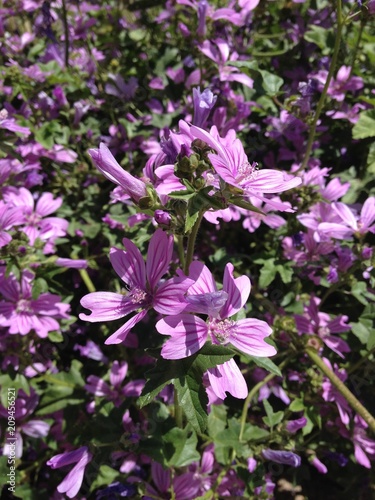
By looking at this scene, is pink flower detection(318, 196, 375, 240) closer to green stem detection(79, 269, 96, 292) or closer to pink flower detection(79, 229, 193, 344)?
pink flower detection(79, 229, 193, 344)

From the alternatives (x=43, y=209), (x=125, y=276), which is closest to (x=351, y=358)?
(x=125, y=276)

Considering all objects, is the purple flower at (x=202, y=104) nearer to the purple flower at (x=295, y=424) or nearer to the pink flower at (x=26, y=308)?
the pink flower at (x=26, y=308)

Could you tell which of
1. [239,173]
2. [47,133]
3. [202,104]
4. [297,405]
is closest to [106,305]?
[239,173]

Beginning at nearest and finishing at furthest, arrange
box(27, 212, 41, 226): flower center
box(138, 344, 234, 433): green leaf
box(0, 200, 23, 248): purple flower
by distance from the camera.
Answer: box(138, 344, 234, 433): green leaf < box(0, 200, 23, 248): purple flower < box(27, 212, 41, 226): flower center

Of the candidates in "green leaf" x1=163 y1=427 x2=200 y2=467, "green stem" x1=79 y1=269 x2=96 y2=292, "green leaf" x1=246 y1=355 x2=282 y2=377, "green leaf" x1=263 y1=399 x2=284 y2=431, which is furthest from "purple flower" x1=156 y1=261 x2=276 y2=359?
"green stem" x1=79 y1=269 x2=96 y2=292

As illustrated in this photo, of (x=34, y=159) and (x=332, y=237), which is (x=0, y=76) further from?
(x=332, y=237)

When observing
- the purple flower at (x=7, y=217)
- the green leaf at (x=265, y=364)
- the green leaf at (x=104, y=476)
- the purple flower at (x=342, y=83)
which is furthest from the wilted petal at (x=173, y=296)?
the purple flower at (x=342, y=83)

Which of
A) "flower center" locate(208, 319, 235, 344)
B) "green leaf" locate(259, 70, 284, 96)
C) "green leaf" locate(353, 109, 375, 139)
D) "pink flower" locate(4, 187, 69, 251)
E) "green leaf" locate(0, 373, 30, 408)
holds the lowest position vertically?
"green leaf" locate(0, 373, 30, 408)
